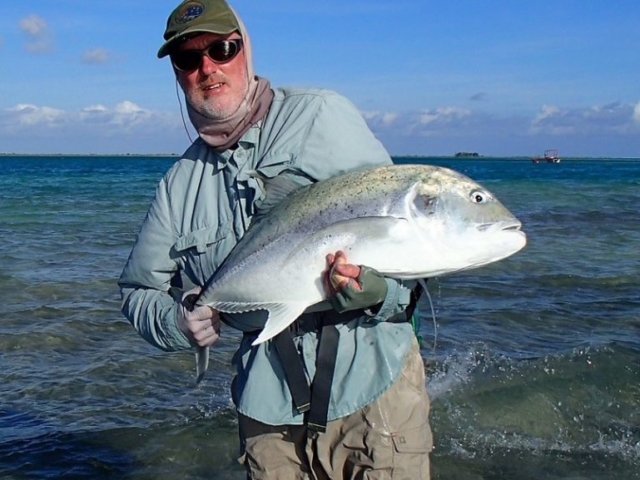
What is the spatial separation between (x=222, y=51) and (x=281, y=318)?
4.02 feet

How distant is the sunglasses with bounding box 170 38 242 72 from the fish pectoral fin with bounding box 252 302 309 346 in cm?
115

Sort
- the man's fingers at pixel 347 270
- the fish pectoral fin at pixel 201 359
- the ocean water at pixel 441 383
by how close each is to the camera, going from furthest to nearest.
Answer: the ocean water at pixel 441 383, the fish pectoral fin at pixel 201 359, the man's fingers at pixel 347 270

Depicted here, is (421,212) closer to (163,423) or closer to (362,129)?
(362,129)

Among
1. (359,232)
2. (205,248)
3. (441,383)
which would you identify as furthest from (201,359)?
(441,383)

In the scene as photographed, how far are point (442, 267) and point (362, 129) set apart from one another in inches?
31.6

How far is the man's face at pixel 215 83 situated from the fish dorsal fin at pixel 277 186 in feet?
1.13

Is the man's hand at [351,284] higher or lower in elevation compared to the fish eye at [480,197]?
lower

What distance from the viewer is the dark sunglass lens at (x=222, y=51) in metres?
3.44

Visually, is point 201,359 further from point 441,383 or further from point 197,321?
point 441,383

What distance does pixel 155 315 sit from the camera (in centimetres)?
363

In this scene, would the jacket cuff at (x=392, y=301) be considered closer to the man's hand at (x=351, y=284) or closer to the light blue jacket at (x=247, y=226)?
the light blue jacket at (x=247, y=226)

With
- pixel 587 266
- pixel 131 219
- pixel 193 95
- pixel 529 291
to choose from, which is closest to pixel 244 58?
pixel 193 95

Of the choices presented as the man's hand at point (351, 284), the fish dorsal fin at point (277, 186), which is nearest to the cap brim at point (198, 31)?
the fish dorsal fin at point (277, 186)

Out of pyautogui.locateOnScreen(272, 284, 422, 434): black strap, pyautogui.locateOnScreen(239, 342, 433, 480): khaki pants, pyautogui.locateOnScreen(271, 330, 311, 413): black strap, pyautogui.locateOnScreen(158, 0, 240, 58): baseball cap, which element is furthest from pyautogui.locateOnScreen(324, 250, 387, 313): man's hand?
pyautogui.locateOnScreen(158, 0, 240, 58): baseball cap
